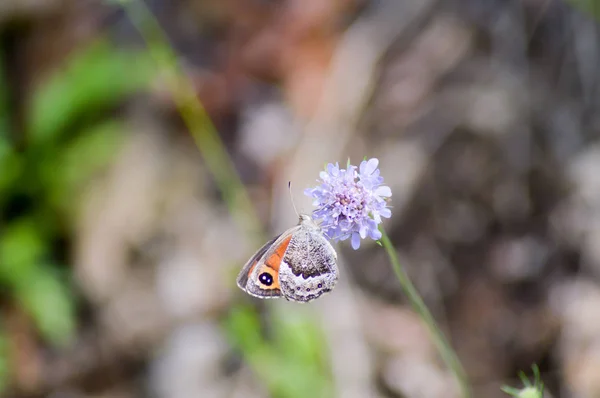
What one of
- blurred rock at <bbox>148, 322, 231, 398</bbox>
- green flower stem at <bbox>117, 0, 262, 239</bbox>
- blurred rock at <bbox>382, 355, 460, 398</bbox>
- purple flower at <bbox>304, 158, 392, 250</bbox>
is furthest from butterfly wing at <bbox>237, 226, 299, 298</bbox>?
blurred rock at <bbox>148, 322, 231, 398</bbox>

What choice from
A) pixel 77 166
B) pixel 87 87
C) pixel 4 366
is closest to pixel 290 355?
pixel 4 366

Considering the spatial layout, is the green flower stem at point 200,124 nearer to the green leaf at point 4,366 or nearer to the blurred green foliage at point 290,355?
the blurred green foliage at point 290,355

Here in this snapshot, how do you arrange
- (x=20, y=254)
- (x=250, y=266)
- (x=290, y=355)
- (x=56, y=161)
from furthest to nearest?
(x=56, y=161) → (x=20, y=254) → (x=290, y=355) → (x=250, y=266)

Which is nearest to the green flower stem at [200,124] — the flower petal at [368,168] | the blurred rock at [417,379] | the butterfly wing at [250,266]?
the blurred rock at [417,379]

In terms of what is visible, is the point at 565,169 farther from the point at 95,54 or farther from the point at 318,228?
the point at 95,54

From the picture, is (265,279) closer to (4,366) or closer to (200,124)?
(200,124)

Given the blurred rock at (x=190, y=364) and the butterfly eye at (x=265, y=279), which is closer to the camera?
the butterfly eye at (x=265, y=279)

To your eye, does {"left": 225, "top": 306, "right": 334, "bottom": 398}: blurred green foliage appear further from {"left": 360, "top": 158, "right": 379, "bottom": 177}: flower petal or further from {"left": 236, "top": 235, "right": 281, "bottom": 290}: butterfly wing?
{"left": 360, "top": 158, "right": 379, "bottom": 177}: flower petal
